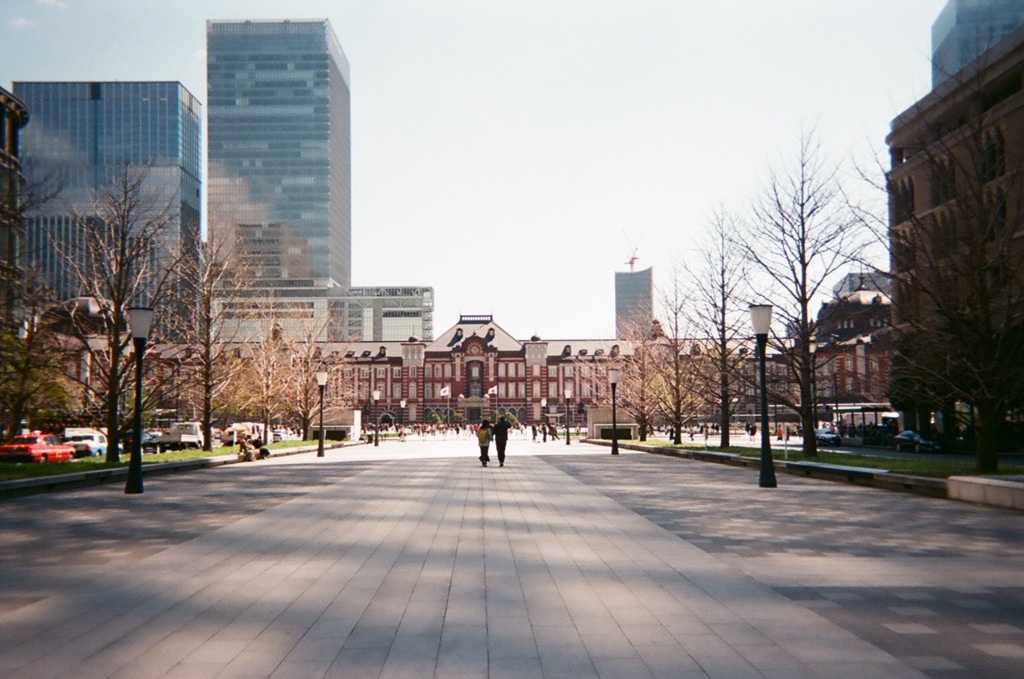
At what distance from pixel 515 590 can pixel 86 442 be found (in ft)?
145

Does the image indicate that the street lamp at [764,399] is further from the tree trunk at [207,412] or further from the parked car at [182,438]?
the parked car at [182,438]

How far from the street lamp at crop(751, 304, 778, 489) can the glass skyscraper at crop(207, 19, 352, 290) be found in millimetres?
160180

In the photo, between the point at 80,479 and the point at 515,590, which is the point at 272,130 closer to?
the point at 80,479

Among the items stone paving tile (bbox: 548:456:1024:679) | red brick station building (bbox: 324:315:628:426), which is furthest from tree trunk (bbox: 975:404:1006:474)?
red brick station building (bbox: 324:315:628:426)

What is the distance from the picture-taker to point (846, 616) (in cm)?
710

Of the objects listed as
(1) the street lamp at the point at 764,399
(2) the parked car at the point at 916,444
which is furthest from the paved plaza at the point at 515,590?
(2) the parked car at the point at 916,444

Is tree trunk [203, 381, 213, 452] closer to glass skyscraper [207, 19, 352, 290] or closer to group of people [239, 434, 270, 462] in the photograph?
group of people [239, 434, 270, 462]

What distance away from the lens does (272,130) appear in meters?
174

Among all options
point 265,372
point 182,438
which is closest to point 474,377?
point 182,438

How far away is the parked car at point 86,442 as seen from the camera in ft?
146

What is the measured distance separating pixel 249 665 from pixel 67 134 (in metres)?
183

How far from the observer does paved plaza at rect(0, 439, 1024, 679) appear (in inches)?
229

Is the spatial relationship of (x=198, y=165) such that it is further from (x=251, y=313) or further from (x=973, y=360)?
(x=973, y=360)

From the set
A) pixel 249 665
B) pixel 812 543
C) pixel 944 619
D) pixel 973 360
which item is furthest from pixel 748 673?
pixel 973 360
